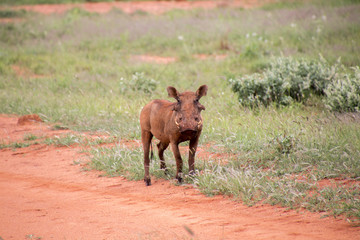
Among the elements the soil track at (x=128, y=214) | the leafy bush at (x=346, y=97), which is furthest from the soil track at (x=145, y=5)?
the soil track at (x=128, y=214)

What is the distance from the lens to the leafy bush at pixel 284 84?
27.8 feet

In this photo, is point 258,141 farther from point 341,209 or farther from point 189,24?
point 189,24

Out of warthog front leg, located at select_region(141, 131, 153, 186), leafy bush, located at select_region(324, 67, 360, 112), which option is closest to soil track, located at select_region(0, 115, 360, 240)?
warthog front leg, located at select_region(141, 131, 153, 186)

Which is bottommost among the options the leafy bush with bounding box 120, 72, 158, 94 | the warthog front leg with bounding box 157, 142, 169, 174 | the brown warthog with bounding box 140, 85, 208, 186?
the warthog front leg with bounding box 157, 142, 169, 174

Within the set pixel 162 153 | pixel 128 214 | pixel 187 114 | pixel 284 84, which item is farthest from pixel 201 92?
pixel 284 84

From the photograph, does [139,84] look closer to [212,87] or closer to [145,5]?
[212,87]

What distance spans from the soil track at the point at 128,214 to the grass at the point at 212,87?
232mm

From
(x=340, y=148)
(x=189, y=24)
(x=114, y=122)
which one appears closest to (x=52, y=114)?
(x=114, y=122)

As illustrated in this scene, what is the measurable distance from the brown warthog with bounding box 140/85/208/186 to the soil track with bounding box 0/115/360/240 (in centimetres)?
41

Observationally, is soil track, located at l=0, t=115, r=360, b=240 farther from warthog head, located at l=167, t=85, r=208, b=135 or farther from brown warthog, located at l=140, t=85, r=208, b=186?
warthog head, located at l=167, t=85, r=208, b=135

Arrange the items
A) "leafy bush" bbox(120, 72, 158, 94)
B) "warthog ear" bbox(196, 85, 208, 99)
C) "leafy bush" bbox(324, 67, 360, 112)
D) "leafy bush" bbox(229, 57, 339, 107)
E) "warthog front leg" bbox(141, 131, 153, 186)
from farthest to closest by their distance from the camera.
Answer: "leafy bush" bbox(120, 72, 158, 94)
"leafy bush" bbox(229, 57, 339, 107)
"leafy bush" bbox(324, 67, 360, 112)
"warthog front leg" bbox(141, 131, 153, 186)
"warthog ear" bbox(196, 85, 208, 99)

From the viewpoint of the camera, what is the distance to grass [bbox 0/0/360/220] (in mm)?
4992

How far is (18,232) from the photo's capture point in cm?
418

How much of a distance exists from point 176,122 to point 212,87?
5993 millimetres
